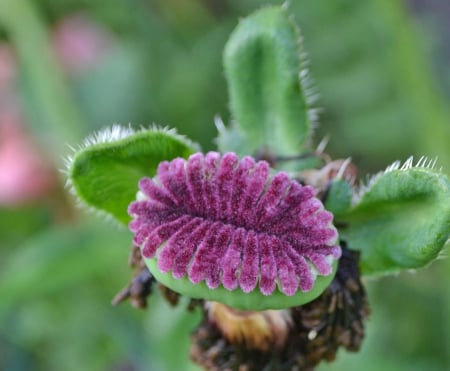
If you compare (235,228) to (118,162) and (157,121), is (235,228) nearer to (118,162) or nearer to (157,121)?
(118,162)

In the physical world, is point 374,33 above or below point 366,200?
below

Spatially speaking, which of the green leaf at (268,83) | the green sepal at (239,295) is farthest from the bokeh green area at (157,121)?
the green sepal at (239,295)

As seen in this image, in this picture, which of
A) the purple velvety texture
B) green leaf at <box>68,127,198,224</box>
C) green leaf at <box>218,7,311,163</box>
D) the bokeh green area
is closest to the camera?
the purple velvety texture

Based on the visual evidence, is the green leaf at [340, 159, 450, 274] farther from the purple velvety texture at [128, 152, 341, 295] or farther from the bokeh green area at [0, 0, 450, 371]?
the bokeh green area at [0, 0, 450, 371]

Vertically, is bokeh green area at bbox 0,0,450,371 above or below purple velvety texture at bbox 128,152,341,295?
below

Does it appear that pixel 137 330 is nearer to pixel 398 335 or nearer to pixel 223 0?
pixel 398 335

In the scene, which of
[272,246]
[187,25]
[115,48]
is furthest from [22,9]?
[272,246]

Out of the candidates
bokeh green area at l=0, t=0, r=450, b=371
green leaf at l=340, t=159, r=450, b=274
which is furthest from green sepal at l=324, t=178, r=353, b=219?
bokeh green area at l=0, t=0, r=450, b=371
